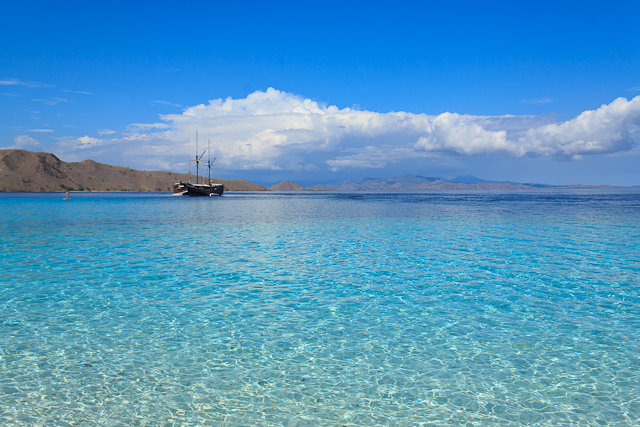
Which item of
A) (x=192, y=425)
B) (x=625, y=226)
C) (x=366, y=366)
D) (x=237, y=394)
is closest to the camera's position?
(x=192, y=425)

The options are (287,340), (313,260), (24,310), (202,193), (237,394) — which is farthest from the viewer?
(202,193)

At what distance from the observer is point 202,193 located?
151625mm

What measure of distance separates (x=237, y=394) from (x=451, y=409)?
365cm

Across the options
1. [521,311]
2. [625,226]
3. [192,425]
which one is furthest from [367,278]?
[625,226]

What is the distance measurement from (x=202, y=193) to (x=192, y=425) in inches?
6003

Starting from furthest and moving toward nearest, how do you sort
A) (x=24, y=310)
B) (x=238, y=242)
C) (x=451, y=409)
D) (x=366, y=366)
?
(x=238, y=242) → (x=24, y=310) → (x=366, y=366) → (x=451, y=409)

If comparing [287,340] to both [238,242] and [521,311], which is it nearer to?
[521,311]

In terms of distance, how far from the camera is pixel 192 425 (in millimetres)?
5934

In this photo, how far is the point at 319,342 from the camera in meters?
9.32

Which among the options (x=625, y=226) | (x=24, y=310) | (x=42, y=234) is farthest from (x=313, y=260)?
(x=625, y=226)

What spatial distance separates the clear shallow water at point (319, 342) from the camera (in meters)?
6.46

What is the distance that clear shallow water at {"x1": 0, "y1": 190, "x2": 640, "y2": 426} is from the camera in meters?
6.46

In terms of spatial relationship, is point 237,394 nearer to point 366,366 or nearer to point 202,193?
point 366,366

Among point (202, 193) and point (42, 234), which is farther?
point (202, 193)
